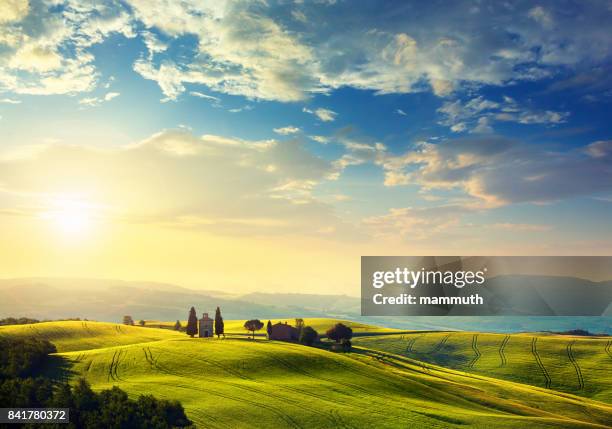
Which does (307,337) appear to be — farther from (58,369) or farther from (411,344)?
(58,369)

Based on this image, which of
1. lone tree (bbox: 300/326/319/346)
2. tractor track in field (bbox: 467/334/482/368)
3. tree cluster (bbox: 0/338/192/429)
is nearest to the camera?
tree cluster (bbox: 0/338/192/429)

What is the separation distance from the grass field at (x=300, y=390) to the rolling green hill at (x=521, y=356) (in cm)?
1497

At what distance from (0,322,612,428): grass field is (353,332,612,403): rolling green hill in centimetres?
1497

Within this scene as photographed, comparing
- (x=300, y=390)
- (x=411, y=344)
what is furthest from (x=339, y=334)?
(x=300, y=390)

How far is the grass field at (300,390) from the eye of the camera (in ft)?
187

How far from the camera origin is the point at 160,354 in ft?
281

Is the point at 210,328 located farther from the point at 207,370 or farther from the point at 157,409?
the point at 157,409

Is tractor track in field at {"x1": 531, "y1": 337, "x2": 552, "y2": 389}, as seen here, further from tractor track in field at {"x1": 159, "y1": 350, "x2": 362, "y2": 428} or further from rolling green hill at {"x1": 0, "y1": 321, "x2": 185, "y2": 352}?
rolling green hill at {"x1": 0, "y1": 321, "x2": 185, "y2": 352}

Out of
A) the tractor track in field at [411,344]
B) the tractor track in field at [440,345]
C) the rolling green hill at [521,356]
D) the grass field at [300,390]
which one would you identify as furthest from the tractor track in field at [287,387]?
the tractor track in field at [440,345]

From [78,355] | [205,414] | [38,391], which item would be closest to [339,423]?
[205,414]

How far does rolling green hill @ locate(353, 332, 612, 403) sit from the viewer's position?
11106 cm

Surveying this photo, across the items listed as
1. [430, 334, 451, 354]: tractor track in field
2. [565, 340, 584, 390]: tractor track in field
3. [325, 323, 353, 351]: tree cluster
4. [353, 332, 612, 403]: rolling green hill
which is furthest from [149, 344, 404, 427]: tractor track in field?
[430, 334, 451, 354]: tractor track in field

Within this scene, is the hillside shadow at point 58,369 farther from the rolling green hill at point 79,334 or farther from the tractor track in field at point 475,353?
the tractor track in field at point 475,353

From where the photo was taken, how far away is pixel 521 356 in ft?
428
